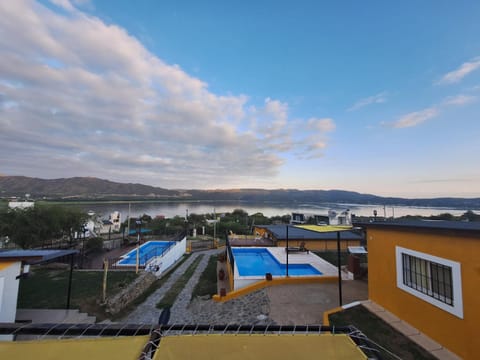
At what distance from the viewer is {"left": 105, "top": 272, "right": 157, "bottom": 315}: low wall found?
7.75m

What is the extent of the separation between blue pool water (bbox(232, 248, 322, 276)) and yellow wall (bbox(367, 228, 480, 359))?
4703 millimetres

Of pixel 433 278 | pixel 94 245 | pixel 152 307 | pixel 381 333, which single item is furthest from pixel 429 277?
pixel 94 245

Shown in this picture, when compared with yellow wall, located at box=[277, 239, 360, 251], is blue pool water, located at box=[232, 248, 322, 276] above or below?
below

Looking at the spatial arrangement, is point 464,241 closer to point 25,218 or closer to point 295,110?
point 295,110

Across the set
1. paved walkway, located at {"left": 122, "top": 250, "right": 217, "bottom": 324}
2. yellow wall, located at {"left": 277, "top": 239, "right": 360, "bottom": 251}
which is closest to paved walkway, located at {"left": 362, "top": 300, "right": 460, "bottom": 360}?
paved walkway, located at {"left": 122, "top": 250, "right": 217, "bottom": 324}

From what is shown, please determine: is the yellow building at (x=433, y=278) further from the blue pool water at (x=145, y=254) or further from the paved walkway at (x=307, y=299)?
the blue pool water at (x=145, y=254)

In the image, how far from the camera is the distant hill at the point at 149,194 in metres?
83.0

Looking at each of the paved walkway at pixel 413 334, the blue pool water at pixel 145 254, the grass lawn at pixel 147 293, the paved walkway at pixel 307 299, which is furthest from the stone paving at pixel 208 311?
the blue pool water at pixel 145 254

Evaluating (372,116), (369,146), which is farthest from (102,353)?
(369,146)

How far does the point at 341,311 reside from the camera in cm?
595

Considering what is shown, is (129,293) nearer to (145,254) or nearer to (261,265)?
(145,254)

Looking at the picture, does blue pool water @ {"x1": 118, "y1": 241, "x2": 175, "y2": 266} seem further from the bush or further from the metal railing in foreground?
the metal railing in foreground

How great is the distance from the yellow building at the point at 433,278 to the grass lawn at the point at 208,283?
6.84 meters

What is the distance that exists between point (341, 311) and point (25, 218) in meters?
16.7
